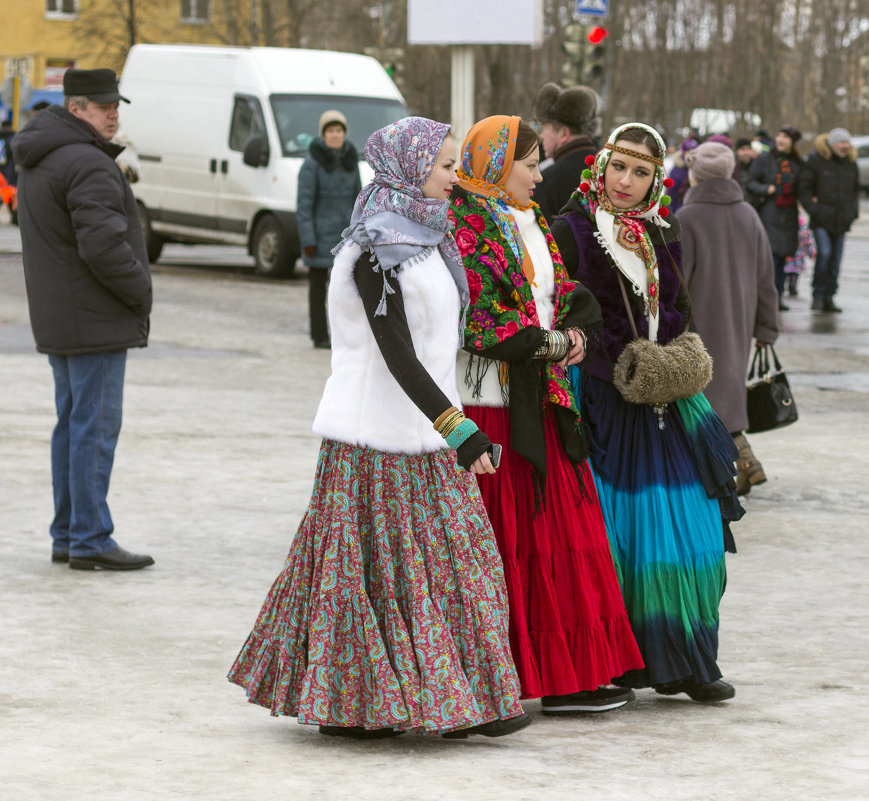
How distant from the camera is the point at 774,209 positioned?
17.9 metres

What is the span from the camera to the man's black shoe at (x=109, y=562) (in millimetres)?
7051

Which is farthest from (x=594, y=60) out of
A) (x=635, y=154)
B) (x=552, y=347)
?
(x=552, y=347)

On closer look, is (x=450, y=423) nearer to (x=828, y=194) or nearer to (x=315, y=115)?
(x=828, y=194)

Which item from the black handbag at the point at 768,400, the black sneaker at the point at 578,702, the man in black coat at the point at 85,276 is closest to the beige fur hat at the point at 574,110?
the black handbag at the point at 768,400

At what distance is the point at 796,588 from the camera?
6.96 meters

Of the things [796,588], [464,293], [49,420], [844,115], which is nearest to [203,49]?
[49,420]

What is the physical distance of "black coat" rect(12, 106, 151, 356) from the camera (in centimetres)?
684

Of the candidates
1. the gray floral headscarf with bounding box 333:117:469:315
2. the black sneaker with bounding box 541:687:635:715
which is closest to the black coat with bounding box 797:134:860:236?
the black sneaker with bounding box 541:687:635:715

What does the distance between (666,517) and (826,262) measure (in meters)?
13.4

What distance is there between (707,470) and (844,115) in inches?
1750

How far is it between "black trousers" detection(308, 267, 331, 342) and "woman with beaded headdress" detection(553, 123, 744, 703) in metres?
8.79

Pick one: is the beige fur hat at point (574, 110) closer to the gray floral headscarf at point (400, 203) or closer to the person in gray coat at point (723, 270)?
the person in gray coat at point (723, 270)

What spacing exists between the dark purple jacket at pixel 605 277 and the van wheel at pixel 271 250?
47.1 ft

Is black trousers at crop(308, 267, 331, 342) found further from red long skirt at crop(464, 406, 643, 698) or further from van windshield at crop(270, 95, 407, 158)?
red long skirt at crop(464, 406, 643, 698)
